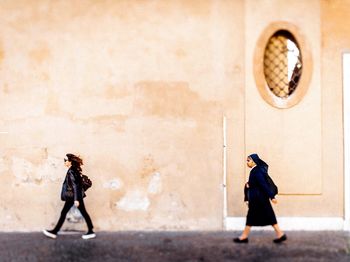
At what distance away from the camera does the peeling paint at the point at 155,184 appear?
Result: 33.9 feet

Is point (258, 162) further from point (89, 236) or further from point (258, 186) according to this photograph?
point (89, 236)

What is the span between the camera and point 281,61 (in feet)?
35.1

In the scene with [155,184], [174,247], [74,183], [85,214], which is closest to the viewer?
[174,247]

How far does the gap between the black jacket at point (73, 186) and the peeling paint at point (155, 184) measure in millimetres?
1450

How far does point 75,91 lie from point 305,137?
4725 mm

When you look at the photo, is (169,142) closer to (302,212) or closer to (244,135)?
(244,135)

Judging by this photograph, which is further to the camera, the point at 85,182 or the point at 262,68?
the point at 262,68

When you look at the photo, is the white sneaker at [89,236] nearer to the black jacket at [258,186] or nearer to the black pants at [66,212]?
the black pants at [66,212]

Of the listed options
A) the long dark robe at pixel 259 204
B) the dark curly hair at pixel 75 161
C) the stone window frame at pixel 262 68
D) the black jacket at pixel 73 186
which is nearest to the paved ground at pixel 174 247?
the long dark robe at pixel 259 204

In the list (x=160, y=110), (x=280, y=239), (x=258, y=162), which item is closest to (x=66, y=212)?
(x=160, y=110)

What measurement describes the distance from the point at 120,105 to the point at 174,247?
3145 millimetres

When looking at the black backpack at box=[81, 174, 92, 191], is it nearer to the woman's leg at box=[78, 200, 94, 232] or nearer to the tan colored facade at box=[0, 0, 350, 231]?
the woman's leg at box=[78, 200, 94, 232]

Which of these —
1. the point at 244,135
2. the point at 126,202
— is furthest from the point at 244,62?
the point at 126,202

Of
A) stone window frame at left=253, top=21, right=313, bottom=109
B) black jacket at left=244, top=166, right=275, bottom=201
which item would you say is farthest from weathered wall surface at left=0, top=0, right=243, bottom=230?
black jacket at left=244, top=166, right=275, bottom=201
